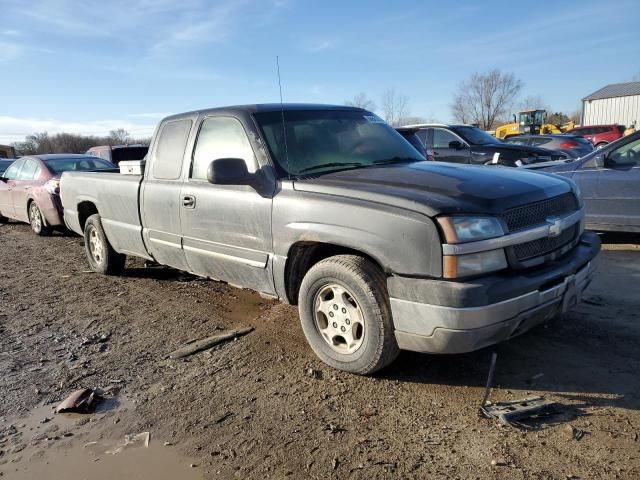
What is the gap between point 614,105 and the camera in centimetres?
4525

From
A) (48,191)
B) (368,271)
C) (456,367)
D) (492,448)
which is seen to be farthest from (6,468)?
(48,191)

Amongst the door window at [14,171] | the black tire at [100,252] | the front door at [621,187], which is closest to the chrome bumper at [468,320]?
the front door at [621,187]

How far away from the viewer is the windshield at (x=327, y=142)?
3998mm

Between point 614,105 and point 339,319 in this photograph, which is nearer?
point 339,319

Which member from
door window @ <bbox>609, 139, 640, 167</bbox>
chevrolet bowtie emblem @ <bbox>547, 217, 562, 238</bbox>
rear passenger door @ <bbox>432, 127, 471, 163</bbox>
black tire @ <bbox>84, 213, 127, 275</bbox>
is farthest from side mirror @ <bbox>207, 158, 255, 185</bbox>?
rear passenger door @ <bbox>432, 127, 471, 163</bbox>

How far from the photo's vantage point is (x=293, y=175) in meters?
3.82

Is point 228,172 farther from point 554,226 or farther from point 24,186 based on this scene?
point 24,186

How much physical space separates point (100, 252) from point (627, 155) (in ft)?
22.5

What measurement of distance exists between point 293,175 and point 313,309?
1.00 metres

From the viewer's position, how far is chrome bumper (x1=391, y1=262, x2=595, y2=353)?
9.43 feet

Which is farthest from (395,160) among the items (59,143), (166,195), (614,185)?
(59,143)

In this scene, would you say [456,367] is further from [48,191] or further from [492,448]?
[48,191]

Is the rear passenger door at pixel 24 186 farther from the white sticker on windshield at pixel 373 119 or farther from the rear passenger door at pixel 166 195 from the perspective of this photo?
the white sticker on windshield at pixel 373 119

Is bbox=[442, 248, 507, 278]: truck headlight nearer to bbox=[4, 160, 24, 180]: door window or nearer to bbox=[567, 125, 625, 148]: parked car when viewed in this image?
bbox=[4, 160, 24, 180]: door window
